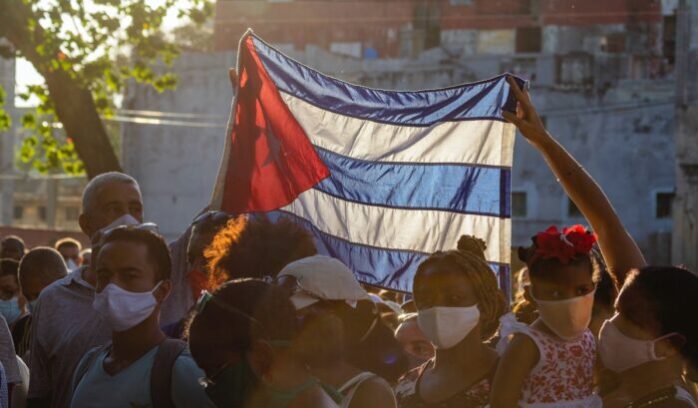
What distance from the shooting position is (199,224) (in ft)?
19.6

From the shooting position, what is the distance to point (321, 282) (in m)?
4.68

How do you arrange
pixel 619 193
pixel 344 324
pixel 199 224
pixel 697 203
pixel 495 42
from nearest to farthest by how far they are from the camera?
1. pixel 344 324
2. pixel 199 224
3. pixel 697 203
4. pixel 619 193
5. pixel 495 42

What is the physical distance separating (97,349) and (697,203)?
29.2 m

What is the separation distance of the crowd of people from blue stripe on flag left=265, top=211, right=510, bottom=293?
914 mm

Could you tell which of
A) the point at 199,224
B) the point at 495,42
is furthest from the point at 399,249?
the point at 495,42

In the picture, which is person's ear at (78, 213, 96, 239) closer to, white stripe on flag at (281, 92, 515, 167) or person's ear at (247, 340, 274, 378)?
white stripe on flag at (281, 92, 515, 167)

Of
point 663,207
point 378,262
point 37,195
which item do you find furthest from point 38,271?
point 37,195

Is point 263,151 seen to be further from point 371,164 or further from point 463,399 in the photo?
point 463,399

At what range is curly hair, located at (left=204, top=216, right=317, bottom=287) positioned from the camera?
5.13 meters

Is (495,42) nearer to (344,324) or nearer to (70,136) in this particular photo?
(70,136)

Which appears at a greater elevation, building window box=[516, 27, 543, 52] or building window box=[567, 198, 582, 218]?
building window box=[516, 27, 543, 52]

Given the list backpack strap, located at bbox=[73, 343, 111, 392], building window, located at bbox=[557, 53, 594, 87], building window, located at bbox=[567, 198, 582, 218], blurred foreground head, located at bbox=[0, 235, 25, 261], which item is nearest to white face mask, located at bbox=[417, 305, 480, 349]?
backpack strap, located at bbox=[73, 343, 111, 392]

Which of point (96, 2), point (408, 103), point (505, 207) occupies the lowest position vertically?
point (505, 207)

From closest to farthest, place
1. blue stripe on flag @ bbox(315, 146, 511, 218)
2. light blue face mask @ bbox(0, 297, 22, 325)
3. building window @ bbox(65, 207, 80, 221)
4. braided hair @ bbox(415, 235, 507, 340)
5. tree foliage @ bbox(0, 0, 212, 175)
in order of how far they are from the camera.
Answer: braided hair @ bbox(415, 235, 507, 340) < blue stripe on flag @ bbox(315, 146, 511, 218) < light blue face mask @ bbox(0, 297, 22, 325) < tree foliage @ bbox(0, 0, 212, 175) < building window @ bbox(65, 207, 80, 221)
